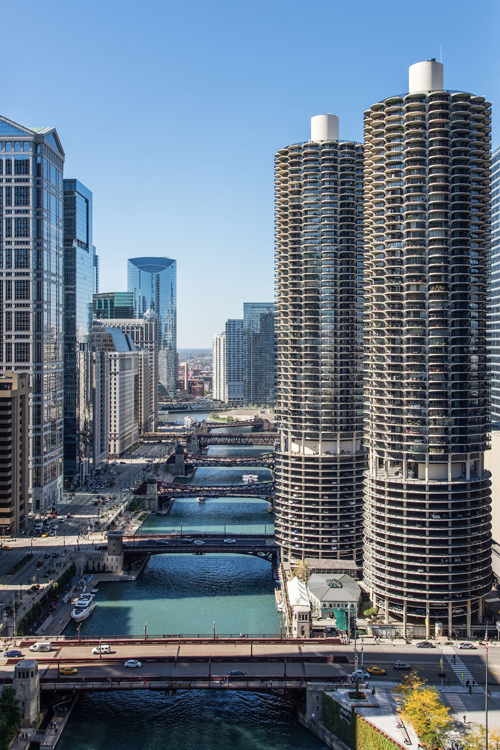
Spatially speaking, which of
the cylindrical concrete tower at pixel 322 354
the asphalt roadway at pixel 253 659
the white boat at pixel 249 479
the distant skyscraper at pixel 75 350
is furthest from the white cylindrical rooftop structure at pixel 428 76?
the white boat at pixel 249 479

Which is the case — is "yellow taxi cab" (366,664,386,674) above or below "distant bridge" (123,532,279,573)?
below

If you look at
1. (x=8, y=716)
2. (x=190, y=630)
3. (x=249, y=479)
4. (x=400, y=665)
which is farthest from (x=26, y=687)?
(x=249, y=479)

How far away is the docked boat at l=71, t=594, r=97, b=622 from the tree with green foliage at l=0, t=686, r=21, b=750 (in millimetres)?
29030

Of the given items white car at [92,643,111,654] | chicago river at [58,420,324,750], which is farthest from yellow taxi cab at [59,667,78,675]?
chicago river at [58,420,324,750]

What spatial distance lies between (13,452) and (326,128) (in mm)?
72238

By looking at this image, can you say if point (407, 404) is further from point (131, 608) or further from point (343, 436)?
point (131, 608)

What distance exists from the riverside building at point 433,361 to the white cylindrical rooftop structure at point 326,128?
19.7 metres

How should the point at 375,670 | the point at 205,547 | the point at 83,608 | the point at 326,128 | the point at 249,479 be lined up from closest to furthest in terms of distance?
the point at 375,670 < the point at 83,608 < the point at 326,128 < the point at 205,547 < the point at 249,479

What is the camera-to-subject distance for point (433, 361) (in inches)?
3388

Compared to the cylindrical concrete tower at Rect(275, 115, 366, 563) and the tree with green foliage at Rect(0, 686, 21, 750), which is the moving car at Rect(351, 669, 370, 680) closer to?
the tree with green foliage at Rect(0, 686, 21, 750)

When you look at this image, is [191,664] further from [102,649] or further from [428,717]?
[428,717]

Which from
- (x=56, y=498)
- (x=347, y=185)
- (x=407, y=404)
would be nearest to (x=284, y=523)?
(x=407, y=404)

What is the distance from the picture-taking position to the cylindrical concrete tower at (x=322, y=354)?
10412 centimetres

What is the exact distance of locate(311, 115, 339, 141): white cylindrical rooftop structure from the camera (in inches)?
4269
